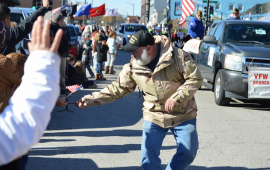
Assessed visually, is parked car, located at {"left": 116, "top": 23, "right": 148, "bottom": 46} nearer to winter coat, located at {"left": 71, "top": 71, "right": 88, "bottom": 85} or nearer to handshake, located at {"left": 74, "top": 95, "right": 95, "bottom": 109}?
winter coat, located at {"left": 71, "top": 71, "right": 88, "bottom": 85}

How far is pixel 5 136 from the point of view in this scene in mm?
1216

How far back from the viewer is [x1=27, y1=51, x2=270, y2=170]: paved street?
499cm

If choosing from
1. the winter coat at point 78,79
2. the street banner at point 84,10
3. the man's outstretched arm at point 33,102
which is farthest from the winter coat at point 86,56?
the street banner at point 84,10

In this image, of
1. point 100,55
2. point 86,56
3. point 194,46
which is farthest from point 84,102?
point 86,56

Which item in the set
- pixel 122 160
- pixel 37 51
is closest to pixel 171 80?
pixel 122 160

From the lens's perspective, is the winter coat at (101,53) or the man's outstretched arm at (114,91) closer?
the man's outstretched arm at (114,91)

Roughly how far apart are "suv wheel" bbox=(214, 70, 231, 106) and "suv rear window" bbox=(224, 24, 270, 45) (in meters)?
1.05

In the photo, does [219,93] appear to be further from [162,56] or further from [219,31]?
[162,56]

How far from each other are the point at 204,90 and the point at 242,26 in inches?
112

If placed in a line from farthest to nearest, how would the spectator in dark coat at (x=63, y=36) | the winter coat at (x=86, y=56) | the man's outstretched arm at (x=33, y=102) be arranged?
the winter coat at (x=86, y=56), the spectator in dark coat at (x=63, y=36), the man's outstretched arm at (x=33, y=102)

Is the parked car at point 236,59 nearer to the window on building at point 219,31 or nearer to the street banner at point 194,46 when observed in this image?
the window on building at point 219,31

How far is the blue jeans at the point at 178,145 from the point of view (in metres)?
3.58

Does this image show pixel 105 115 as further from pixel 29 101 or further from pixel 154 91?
pixel 29 101

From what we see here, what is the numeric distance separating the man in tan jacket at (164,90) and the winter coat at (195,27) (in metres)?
9.66
